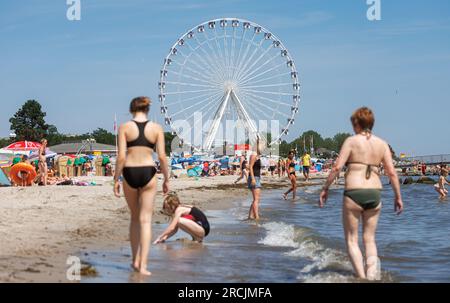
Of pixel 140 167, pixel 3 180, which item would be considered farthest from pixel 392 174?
pixel 3 180

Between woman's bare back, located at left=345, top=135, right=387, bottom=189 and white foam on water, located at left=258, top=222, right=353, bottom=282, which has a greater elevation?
woman's bare back, located at left=345, top=135, right=387, bottom=189

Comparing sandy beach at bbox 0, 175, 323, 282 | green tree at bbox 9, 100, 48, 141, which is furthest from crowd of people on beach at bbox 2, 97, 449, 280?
green tree at bbox 9, 100, 48, 141

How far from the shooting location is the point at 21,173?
21438mm

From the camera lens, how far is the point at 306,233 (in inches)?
443

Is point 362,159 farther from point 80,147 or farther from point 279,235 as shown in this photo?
point 80,147

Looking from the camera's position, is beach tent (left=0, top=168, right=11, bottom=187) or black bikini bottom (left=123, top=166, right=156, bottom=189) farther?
beach tent (left=0, top=168, right=11, bottom=187)

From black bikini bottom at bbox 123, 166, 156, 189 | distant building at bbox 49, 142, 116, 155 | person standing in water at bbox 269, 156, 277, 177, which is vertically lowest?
person standing in water at bbox 269, 156, 277, 177

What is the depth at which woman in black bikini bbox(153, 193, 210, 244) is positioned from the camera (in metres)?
8.78

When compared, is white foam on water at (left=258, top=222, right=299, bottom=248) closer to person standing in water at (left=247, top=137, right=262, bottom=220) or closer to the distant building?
person standing in water at (left=247, top=137, right=262, bottom=220)

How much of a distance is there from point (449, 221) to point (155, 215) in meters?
6.49

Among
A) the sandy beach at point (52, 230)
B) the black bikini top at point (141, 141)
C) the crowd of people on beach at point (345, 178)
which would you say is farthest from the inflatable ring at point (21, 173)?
the black bikini top at point (141, 141)

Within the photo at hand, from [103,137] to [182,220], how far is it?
147068 mm

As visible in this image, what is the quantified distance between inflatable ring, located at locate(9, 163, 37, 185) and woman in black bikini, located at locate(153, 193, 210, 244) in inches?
529
